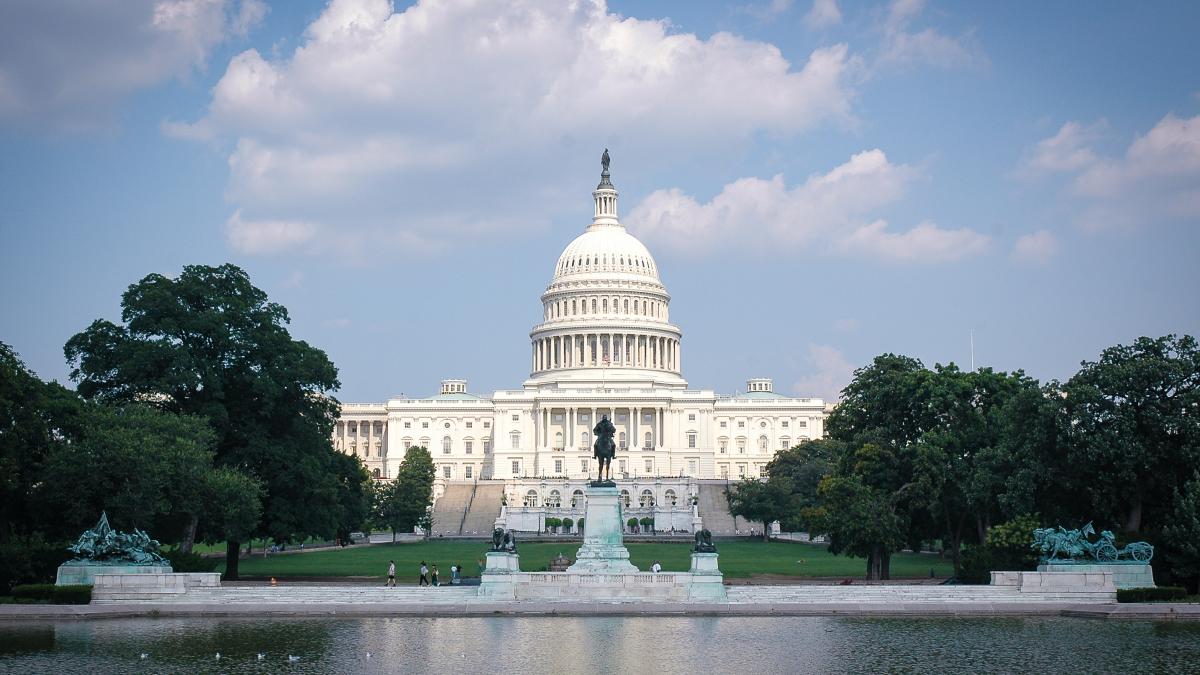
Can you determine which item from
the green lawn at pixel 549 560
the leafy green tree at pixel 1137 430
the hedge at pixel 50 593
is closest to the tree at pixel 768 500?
the green lawn at pixel 549 560

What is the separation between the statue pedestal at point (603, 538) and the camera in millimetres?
45688

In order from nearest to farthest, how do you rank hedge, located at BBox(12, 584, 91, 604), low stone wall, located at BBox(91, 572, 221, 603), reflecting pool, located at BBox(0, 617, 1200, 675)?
reflecting pool, located at BBox(0, 617, 1200, 675), hedge, located at BBox(12, 584, 91, 604), low stone wall, located at BBox(91, 572, 221, 603)

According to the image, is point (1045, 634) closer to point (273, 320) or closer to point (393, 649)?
point (393, 649)

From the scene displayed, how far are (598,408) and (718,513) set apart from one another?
3290 cm

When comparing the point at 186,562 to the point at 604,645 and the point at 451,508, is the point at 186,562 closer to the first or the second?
the point at 604,645

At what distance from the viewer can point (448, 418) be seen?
162 m

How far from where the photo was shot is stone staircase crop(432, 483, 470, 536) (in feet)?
390

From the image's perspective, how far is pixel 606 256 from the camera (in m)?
165

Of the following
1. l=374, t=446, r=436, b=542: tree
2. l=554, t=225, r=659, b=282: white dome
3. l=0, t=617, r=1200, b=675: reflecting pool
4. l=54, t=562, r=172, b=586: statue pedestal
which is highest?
l=554, t=225, r=659, b=282: white dome

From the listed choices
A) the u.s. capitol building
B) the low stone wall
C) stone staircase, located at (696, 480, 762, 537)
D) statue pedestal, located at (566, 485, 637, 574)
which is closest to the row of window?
the u.s. capitol building

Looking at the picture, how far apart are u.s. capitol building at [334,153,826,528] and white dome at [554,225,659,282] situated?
6.4 inches

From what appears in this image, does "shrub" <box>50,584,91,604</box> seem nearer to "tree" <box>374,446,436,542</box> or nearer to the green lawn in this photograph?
the green lawn

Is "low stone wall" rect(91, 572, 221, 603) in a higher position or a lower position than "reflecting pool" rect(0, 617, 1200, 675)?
higher

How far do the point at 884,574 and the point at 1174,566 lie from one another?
1413 cm
